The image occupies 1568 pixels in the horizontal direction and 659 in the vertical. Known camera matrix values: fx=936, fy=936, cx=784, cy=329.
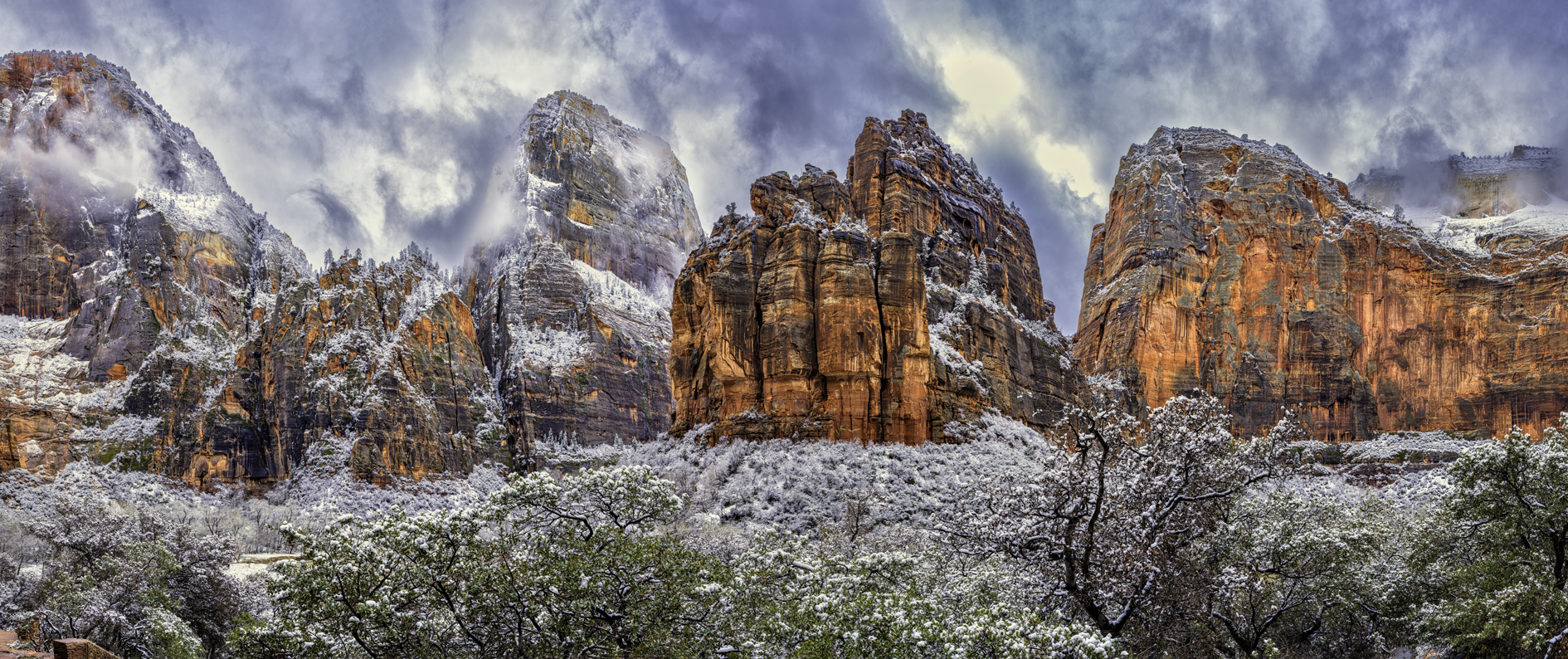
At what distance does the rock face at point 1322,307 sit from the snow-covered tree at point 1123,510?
7895 centimetres

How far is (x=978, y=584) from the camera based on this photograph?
2547cm

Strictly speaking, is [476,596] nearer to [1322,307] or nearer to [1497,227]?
[1322,307]

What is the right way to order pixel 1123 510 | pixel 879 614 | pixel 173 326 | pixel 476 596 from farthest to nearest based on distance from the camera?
1. pixel 173 326
2. pixel 1123 510
3. pixel 476 596
4. pixel 879 614

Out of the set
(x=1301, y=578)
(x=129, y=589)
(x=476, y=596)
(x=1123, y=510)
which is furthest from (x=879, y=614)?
(x=129, y=589)

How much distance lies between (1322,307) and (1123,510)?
317ft

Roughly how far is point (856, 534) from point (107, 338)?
12493cm

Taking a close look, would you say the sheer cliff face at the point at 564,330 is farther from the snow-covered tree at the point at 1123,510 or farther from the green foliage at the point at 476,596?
the snow-covered tree at the point at 1123,510

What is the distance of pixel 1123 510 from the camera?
2153 cm

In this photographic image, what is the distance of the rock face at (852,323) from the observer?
6944 centimetres

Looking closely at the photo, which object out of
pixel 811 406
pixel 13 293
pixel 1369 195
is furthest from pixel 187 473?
pixel 1369 195

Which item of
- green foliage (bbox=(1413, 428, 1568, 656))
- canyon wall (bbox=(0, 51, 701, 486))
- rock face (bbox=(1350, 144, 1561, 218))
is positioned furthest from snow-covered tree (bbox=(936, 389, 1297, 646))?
rock face (bbox=(1350, 144, 1561, 218))

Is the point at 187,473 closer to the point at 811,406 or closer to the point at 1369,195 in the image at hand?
the point at 811,406

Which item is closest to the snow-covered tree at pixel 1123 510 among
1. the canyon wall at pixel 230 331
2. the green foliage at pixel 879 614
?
the green foliage at pixel 879 614

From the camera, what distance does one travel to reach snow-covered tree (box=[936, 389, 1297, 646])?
20.0 metres
